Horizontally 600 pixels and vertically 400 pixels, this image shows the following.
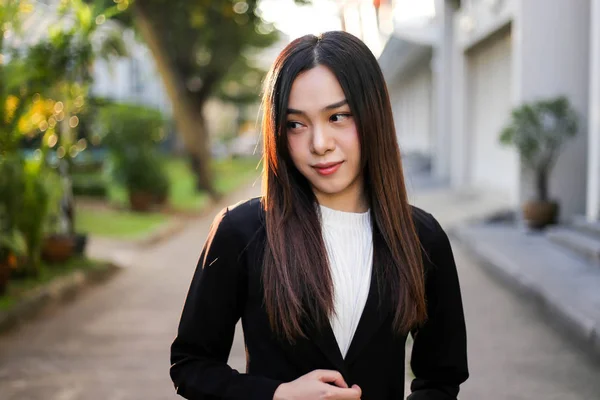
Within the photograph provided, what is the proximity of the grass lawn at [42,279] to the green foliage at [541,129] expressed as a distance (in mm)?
5869

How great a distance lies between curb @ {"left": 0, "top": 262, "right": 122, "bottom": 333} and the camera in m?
7.60

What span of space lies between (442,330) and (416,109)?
107ft

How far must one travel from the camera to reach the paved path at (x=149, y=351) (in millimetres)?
5352

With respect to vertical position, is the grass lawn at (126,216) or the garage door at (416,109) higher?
the garage door at (416,109)

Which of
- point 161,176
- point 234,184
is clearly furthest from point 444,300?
point 234,184

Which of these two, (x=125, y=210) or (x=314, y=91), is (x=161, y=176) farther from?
(x=314, y=91)

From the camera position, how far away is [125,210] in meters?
19.1

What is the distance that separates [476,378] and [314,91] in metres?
4.07

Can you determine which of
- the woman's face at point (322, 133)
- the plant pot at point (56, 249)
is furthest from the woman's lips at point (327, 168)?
the plant pot at point (56, 249)

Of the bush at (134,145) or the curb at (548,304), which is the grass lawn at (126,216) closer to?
the bush at (134,145)

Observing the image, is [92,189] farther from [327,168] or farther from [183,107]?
[327,168]

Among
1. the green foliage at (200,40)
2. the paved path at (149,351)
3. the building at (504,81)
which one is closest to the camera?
the paved path at (149,351)

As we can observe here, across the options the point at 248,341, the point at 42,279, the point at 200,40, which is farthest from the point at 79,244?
the point at 200,40

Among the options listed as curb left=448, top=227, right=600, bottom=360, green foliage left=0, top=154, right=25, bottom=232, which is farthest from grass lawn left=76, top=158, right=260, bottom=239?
curb left=448, top=227, right=600, bottom=360
